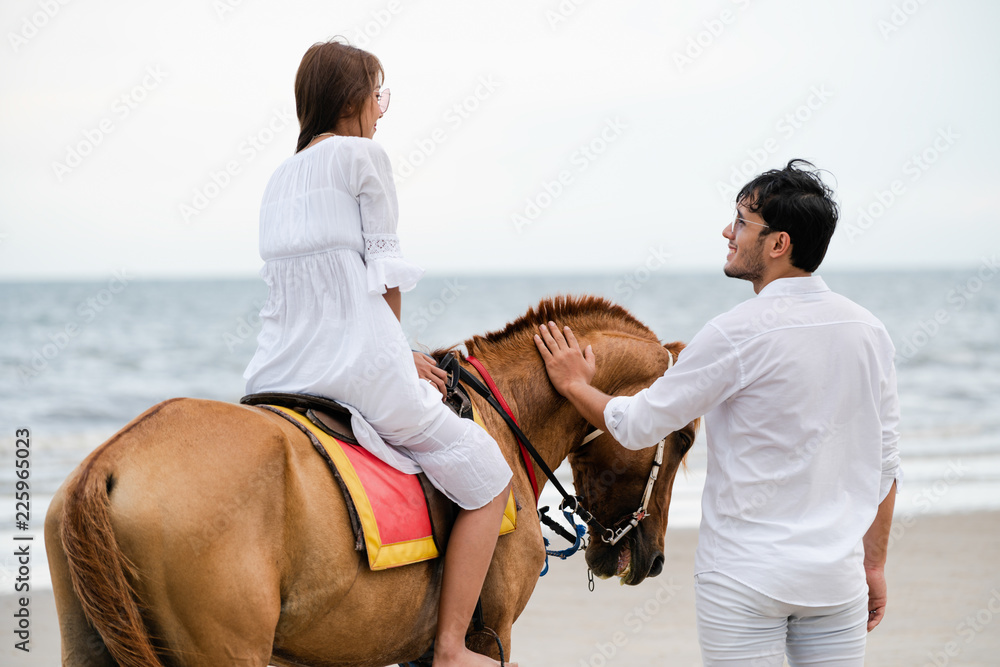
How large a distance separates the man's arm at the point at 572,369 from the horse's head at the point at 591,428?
0.20ft

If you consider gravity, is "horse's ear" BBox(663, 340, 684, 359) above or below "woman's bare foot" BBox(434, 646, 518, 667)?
above

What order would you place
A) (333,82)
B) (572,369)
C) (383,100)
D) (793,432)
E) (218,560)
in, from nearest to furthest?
(218,560) → (793,432) → (333,82) → (383,100) → (572,369)

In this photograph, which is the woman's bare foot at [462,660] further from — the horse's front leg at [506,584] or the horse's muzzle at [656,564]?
the horse's muzzle at [656,564]

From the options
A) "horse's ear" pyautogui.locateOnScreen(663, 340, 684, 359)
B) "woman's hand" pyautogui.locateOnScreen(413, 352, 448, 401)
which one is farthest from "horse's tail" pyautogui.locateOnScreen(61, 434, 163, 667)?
"horse's ear" pyautogui.locateOnScreen(663, 340, 684, 359)

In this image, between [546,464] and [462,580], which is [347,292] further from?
[546,464]

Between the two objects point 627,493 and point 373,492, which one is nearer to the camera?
point 373,492

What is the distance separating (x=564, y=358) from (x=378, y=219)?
97 centimetres

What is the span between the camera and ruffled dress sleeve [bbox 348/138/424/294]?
2096mm

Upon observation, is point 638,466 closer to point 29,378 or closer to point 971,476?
point 971,476

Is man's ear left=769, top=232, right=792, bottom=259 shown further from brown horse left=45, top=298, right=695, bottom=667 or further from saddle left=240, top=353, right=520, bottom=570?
brown horse left=45, top=298, right=695, bottom=667

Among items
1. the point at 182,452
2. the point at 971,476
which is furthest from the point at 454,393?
the point at 971,476

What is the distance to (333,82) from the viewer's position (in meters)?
2.22

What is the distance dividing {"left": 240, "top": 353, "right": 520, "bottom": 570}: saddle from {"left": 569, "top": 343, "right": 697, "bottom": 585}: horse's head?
827 millimetres

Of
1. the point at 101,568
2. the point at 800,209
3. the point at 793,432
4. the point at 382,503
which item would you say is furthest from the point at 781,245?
the point at 101,568
